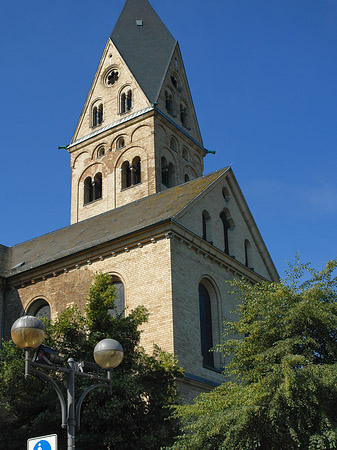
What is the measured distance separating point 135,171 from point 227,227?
1597cm

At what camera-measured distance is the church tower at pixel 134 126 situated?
43.0m

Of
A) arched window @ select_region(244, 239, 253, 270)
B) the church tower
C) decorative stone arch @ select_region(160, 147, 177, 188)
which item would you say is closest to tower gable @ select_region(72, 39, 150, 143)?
the church tower

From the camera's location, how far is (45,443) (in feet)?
29.8

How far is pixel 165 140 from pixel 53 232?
13.8 m

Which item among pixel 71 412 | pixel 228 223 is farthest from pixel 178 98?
pixel 71 412

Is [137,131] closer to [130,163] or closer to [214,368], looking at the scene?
[130,163]

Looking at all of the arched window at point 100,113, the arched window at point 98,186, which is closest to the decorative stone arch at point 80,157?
the arched window at point 98,186

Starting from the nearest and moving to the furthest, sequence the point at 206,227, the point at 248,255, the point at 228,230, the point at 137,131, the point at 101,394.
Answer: the point at 101,394, the point at 206,227, the point at 228,230, the point at 248,255, the point at 137,131

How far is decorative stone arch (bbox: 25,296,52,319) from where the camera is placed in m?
25.9

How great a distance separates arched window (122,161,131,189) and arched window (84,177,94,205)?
319 cm

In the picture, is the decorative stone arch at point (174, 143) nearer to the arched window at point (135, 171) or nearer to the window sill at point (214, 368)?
the arched window at point (135, 171)

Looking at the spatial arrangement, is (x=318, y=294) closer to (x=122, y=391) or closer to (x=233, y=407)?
(x=233, y=407)

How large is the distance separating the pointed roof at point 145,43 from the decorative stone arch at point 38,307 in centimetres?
2227

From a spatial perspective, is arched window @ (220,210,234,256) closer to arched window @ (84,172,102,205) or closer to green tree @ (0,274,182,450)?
green tree @ (0,274,182,450)
